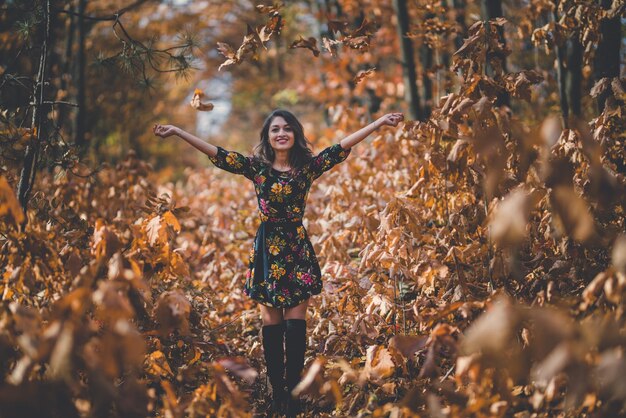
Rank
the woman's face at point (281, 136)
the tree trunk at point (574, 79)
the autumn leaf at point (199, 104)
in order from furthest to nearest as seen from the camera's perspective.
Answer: the tree trunk at point (574, 79)
the woman's face at point (281, 136)
the autumn leaf at point (199, 104)

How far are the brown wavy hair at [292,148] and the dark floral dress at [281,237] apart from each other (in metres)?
0.05

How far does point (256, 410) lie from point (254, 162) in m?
1.34

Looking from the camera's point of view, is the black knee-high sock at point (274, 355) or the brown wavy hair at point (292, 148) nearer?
the black knee-high sock at point (274, 355)

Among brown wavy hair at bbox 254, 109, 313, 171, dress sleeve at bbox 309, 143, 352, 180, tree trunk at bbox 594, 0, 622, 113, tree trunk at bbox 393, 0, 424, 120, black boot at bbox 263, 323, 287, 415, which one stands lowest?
black boot at bbox 263, 323, 287, 415

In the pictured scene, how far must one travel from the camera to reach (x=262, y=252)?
2.72 metres

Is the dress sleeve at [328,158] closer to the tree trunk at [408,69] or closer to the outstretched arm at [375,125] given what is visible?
the outstretched arm at [375,125]

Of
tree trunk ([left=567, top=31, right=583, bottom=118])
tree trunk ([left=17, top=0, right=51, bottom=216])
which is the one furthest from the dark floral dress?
tree trunk ([left=567, top=31, right=583, bottom=118])

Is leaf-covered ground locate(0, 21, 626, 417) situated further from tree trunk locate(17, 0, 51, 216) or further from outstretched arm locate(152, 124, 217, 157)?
outstretched arm locate(152, 124, 217, 157)

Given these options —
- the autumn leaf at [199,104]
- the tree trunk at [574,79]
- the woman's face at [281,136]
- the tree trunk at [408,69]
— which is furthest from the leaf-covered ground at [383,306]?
the tree trunk at [574,79]

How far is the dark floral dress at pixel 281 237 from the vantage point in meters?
2.64

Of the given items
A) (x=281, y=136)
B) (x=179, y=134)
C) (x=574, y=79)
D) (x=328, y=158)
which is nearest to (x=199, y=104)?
(x=179, y=134)

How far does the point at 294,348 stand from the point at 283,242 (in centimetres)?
56

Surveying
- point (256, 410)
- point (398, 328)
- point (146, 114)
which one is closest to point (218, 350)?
point (256, 410)

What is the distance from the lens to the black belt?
268 cm
